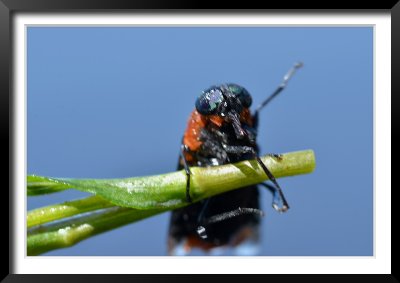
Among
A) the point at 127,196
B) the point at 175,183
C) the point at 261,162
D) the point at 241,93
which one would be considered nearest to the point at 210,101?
the point at 241,93

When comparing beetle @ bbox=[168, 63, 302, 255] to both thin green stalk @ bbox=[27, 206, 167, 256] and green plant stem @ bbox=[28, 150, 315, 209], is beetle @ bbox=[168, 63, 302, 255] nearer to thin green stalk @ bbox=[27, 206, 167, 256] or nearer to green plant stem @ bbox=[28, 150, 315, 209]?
green plant stem @ bbox=[28, 150, 315, 209]

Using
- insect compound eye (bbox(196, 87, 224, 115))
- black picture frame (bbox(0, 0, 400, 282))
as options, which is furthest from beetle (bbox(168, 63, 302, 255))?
black picture frame (bbox(0, 0, 400, 282))

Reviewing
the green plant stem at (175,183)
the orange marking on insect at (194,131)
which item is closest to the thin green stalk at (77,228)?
the green plant stem at (175,183)

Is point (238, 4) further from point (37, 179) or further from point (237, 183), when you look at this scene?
point (37, 179)

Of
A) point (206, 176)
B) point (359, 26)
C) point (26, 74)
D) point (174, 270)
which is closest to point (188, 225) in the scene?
point (174, 270)

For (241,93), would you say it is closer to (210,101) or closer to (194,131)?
(210,101)
